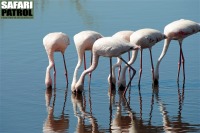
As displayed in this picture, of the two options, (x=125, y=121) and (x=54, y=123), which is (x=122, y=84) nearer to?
(x=125, y=121)

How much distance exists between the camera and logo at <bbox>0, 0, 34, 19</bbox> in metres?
21.3

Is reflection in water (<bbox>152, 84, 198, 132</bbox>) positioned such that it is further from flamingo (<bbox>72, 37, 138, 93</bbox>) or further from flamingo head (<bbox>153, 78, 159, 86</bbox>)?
flamingo head (<bbox>153, 78, 159, 86</bbox>)

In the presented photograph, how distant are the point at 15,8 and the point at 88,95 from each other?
7.37 meters

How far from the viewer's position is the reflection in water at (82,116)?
12250 millimetres

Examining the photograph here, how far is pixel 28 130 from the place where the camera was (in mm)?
12164

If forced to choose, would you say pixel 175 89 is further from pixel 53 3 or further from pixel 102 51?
pixel 53 3

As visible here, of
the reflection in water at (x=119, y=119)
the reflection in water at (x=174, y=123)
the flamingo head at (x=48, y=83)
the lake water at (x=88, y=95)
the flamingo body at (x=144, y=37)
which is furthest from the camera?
the flamingo head at (x=48, y=83)

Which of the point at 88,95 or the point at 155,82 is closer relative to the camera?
the point at 88,95

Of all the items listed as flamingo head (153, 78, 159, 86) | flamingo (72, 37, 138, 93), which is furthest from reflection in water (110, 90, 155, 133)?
flamingo head (153, 78, 159, 86)

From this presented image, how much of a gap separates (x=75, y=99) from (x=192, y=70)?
3.80 m

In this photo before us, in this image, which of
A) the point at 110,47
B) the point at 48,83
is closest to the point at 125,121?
the point at 110,47

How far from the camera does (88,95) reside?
14906mm

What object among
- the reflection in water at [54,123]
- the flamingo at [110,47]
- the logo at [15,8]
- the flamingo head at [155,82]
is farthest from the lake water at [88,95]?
the flamingo at [110,47]

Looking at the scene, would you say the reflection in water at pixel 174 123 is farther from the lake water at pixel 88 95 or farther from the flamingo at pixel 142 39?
the flamingo at pixel 142 39
